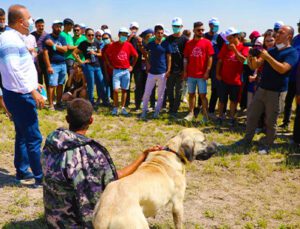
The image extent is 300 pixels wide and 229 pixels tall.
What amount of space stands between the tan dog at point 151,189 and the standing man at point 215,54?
199 inches

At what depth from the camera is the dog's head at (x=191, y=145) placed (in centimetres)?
361

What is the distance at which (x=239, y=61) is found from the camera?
7613 mm

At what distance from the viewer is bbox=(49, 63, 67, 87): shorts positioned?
902cm

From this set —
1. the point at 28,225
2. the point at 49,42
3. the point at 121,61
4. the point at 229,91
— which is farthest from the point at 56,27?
the point at 28,225

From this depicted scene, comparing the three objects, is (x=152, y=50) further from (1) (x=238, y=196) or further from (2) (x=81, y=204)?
(2) (x=81, y=204)

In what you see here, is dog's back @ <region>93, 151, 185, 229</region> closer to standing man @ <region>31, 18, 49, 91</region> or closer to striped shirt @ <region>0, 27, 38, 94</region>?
striped shirt @ <region>0, 27, 38, 94</region>

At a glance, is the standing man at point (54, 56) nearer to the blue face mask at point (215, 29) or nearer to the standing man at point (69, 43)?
the standing man at point (69, 43)

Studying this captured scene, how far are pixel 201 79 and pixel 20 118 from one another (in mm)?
4802

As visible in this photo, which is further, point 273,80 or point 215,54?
point 215,54

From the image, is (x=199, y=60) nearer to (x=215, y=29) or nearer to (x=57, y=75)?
(x=215, y=29)

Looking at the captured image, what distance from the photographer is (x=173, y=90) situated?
9.33m

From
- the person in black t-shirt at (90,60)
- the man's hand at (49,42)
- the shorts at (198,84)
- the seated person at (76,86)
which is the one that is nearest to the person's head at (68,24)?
the person in black t-shirt at (90,60)

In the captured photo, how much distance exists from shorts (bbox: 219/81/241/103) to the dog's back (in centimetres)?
475

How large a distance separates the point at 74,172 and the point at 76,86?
22.6 ft
